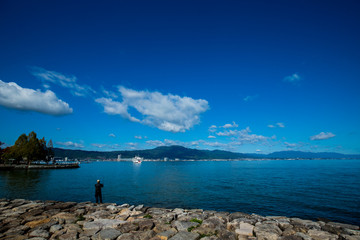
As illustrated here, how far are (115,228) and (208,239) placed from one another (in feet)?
18.9

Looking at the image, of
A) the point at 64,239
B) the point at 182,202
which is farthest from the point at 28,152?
the point at 64,239

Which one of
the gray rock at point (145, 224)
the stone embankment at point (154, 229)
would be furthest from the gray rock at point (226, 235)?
the gray rock at point (145, 224)

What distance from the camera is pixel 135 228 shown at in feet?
35.8

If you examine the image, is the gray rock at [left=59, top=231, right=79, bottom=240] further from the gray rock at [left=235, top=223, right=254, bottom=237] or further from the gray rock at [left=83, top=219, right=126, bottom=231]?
the gray rock at [left=235, top=223, right=254, bottom=237]

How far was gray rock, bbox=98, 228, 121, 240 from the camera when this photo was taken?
962 cm

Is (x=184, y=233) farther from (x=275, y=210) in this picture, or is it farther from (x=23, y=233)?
(x=275, y=210)

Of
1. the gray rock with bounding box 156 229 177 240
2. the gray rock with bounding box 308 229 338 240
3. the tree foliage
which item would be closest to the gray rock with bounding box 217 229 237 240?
the gray rock with bounding box 156 229 177 240

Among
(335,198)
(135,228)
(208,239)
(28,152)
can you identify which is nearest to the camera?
(208,239)

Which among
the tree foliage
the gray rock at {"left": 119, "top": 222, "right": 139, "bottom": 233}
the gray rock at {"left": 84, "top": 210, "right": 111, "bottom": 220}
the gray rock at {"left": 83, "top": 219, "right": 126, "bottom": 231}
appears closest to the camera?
the gray rock at {"left": 119, "top": 222, "right": 139, "bottom": 233}

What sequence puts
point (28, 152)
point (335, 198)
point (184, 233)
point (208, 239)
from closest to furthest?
1. point (208, 239)
2. point (184, 233)
3. point (335, 198)
4. point (28, 152)

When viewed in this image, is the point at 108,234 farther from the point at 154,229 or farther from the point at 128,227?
the point at 154,229

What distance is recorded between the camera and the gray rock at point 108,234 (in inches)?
379

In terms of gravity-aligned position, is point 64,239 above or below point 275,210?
above

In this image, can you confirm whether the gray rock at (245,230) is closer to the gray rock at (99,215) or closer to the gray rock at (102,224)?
the gray rock at (102,224)
